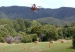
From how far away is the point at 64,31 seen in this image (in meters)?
113

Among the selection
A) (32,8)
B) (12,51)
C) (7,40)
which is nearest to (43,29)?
(7,40)

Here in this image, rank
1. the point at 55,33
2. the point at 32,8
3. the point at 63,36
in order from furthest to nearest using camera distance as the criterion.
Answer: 1. the point at 63,36
2. the point at 55,33
3. the point at 32,8

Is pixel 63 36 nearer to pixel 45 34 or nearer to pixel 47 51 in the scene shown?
pixel 45 34

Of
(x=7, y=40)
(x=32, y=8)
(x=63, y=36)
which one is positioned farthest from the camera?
(x=63, y=36)

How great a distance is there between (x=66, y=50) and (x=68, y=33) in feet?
248

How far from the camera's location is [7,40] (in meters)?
80.4

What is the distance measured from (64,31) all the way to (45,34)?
59.3 ft

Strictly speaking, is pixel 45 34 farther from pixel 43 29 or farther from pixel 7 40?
pixel 7 40

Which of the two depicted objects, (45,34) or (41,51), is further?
(45,34)

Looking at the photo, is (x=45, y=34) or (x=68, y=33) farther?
(x=68, y=33)

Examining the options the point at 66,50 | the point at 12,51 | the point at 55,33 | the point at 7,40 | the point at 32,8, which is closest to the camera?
the point at 32,8

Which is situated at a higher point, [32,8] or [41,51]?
[32,8]

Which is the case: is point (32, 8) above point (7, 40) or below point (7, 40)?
above

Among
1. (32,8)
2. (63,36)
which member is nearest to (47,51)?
(32,8)
